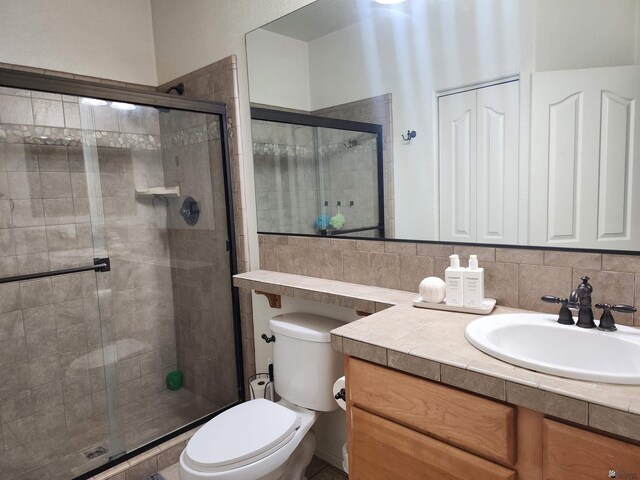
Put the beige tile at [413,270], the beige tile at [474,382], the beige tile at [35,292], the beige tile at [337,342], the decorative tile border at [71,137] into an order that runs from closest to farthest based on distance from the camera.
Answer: the beige tile at [474,382] < the beige tile at [337,342] < the beige tile at [413,270] < the decorative tile border at [71,137] < the beige tile at [35,292]

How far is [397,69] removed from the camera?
1.62 metres

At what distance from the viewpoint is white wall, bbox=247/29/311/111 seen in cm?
198

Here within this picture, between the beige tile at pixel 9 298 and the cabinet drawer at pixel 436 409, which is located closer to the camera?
the cabinet drawer at pixel 436 409

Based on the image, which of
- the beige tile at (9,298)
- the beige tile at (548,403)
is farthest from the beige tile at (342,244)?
the beige tile at (9,298)

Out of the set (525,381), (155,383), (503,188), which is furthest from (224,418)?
(503,188)

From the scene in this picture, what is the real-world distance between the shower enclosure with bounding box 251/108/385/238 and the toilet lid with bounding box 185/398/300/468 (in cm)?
79

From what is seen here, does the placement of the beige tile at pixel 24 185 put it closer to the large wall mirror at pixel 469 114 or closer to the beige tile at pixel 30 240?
the beige tile at pixel 30 240

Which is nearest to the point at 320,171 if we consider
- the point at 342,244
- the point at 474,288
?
the point at 342,244

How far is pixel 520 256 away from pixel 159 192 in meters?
1.87

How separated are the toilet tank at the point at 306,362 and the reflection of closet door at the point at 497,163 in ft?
2.39

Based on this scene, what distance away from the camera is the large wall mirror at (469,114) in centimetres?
117

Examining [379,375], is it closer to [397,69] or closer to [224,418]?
[224,418]

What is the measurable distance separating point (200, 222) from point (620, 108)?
197cm

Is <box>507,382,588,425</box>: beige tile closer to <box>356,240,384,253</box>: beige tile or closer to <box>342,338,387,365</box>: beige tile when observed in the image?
<box>342,338,387,365</box>: beige tile
